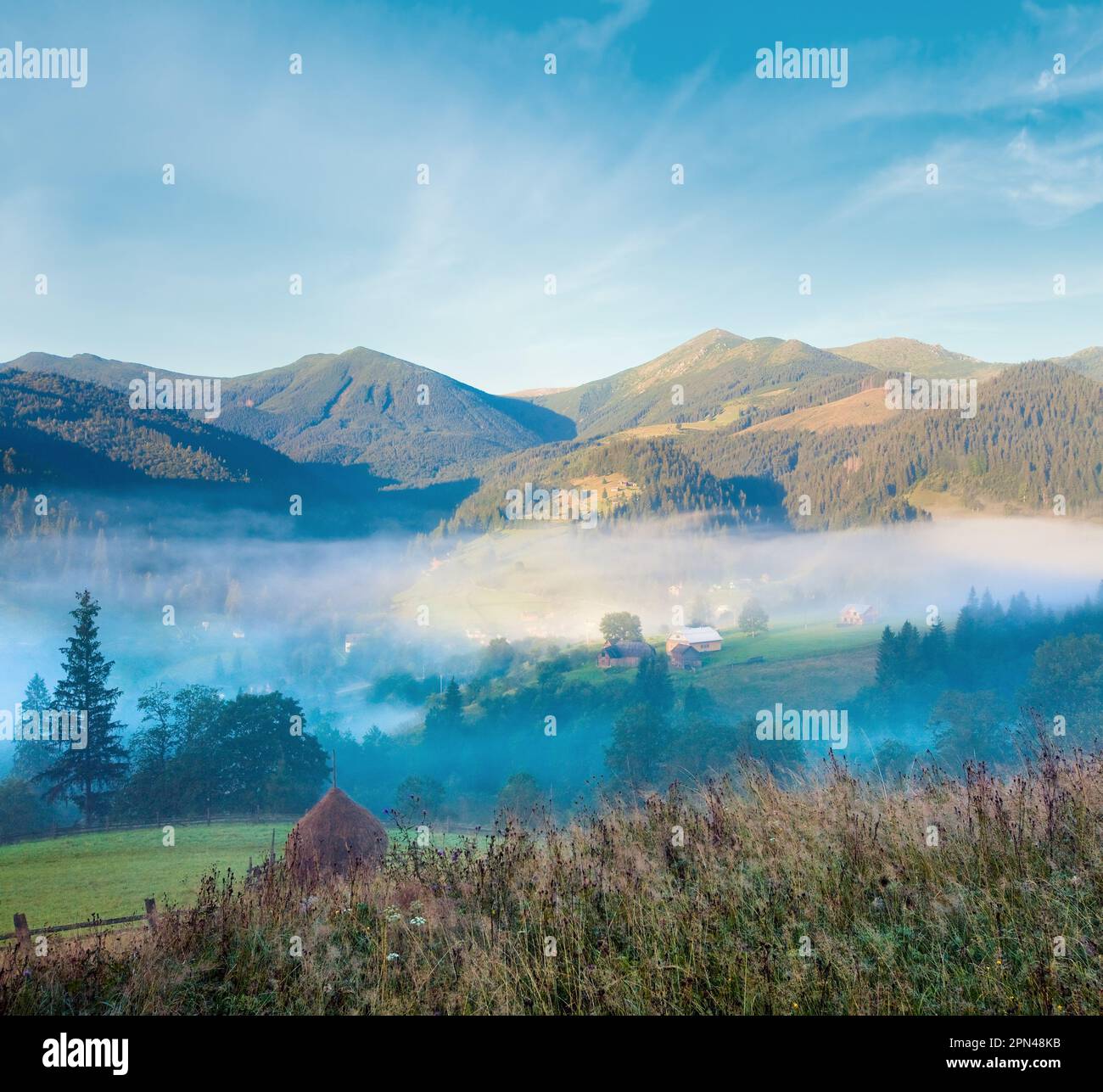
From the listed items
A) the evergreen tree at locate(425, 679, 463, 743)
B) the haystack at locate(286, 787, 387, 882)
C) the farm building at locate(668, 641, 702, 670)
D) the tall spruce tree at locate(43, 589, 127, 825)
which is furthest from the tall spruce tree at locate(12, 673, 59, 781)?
the farm building at locate(668, 641, 702, 670)

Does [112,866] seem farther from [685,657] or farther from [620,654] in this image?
[685,657]

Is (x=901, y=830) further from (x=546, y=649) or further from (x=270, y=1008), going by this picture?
(x=546, y=649)

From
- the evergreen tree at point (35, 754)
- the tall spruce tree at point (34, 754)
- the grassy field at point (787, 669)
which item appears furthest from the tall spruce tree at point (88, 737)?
the grassy field at point (787, 669)

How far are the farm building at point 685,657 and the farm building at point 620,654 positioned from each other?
629 centimetres

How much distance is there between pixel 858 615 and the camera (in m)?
173

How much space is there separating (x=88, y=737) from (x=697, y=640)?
11110 cm

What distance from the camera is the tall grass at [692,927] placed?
14.5ft

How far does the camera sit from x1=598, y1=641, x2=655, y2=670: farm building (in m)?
141

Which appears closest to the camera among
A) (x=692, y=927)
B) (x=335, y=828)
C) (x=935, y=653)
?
(x=692, y=927)

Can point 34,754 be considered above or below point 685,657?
below

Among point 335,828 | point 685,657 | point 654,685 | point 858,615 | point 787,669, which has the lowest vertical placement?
point 654,685

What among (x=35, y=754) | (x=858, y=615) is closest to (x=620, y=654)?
(x=858, y=615)

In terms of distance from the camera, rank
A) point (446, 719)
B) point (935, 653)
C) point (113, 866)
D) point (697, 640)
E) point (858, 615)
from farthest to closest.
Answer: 1. point (858, 615)
2. point (697, 640)
3. point (446, 719)
4. point (935, 653)
5. point (113, 866)

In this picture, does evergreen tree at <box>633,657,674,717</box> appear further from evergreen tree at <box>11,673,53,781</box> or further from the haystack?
the haystack
